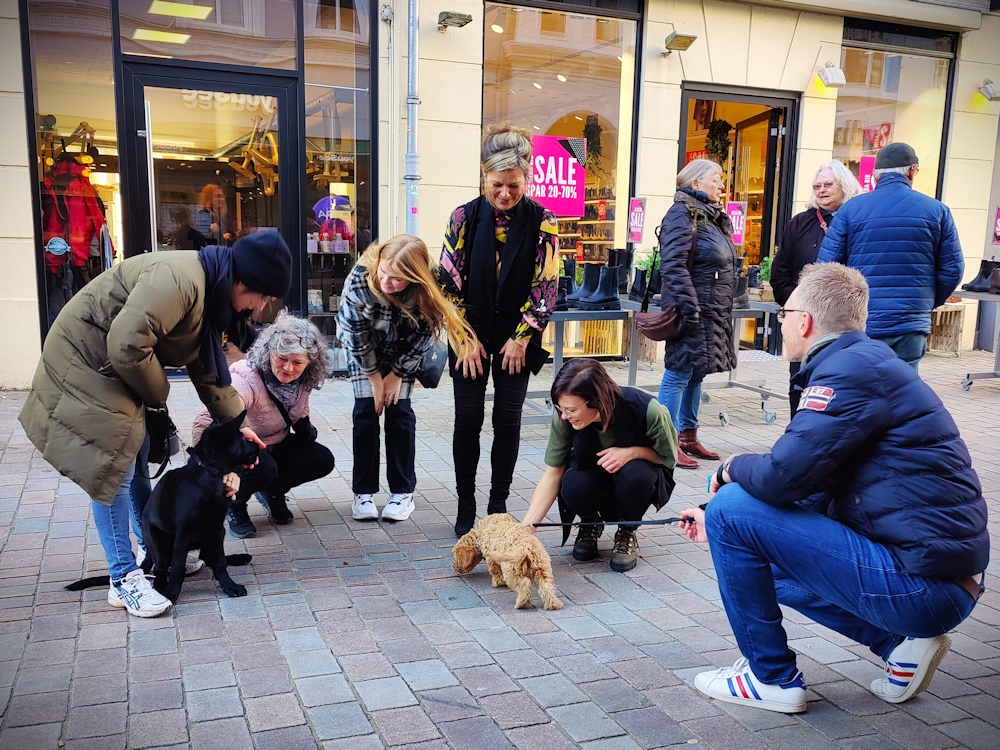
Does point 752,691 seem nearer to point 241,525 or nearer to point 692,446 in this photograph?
point 241,525

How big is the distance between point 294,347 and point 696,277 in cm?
264

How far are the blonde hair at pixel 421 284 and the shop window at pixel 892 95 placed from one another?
25.6 feet

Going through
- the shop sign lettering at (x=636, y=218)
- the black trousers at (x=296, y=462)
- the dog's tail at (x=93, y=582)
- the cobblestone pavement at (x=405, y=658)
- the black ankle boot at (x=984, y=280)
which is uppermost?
the shop sign lettering at (x=636, y=218)

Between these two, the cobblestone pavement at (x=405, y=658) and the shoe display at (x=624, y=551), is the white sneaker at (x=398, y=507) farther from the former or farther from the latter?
the shoe display at (x=624, y=551)

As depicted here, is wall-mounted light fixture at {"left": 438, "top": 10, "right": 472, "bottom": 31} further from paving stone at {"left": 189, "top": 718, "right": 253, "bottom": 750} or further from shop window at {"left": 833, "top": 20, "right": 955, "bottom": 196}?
paving stone at {"left": 189, "top": 718, "right": 253, "bottom": 750}

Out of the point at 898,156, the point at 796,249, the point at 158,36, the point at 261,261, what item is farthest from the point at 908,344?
the point at 158,36

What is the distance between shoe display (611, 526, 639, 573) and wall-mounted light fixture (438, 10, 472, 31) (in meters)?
5.40

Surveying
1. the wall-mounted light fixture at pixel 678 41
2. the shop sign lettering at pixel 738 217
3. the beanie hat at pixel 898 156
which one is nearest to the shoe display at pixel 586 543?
the beanie hat at pixel 898 156

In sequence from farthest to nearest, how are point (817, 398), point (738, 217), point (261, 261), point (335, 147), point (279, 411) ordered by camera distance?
point (738, 217) → point (335, 147) → point (279, 411) → point (261, 261) → point (817, 398)

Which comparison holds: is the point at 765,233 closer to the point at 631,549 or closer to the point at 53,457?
the point at 631,549

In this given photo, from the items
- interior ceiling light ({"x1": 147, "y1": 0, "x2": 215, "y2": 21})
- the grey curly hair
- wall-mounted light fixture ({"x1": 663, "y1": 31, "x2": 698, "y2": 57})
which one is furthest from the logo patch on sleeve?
wall-mounted light fixture ({"x1": 663, "y1": 31, "x2": 698, "y2": 57})

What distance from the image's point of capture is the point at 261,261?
2.96m

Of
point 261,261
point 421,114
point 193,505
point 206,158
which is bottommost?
point 193,505

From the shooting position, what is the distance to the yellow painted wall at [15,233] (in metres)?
6.58
